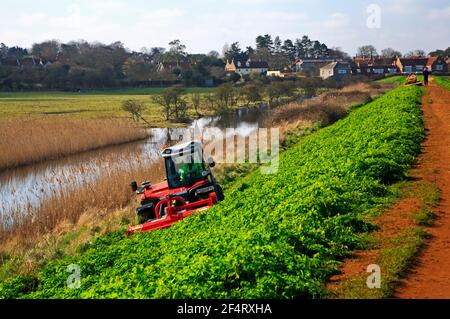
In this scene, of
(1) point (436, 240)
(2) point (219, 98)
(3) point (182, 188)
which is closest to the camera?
(1) point (436, 240)

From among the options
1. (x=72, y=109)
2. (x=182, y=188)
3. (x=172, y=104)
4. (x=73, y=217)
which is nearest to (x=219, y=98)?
(x=172, y=104)

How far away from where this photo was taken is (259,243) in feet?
28.1

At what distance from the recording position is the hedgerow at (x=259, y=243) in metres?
7.38

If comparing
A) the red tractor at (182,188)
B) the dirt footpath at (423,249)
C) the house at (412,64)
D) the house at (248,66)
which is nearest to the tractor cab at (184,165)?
the red tractor at (182,188)

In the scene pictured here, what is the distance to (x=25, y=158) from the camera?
2881 centimetres

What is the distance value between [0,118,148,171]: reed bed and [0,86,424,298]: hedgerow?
16.6 meters

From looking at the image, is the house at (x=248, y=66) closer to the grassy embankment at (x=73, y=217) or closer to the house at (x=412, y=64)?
the house at (x=412, y=64)

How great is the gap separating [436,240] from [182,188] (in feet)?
25.0

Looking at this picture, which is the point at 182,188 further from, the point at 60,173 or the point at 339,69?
the point at 339,69

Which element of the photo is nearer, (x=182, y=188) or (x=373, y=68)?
(x=182, y=188)

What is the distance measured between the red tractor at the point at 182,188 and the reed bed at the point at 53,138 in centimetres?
1574

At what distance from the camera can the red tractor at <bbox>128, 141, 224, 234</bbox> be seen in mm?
14430
